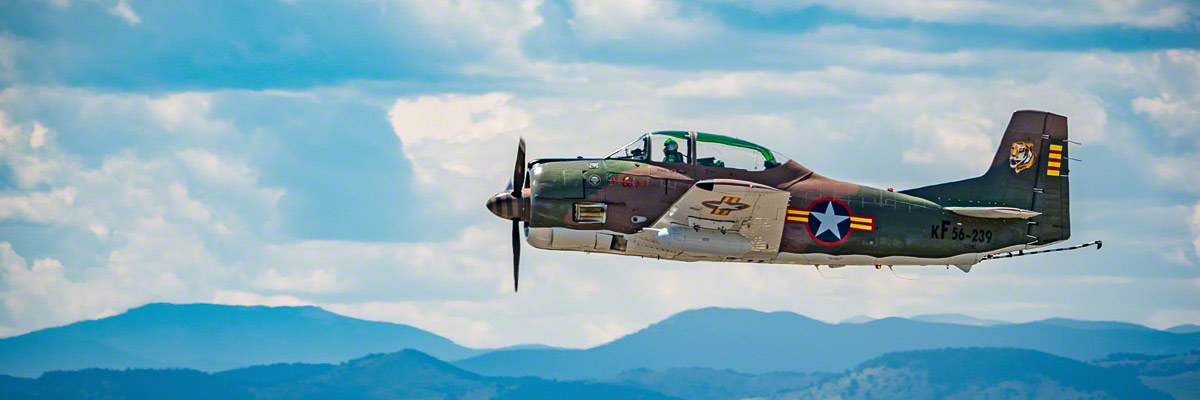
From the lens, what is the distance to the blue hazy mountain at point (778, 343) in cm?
11388

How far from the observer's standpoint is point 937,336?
424 ft

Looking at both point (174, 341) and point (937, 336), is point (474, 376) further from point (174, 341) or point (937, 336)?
point (937, 336)

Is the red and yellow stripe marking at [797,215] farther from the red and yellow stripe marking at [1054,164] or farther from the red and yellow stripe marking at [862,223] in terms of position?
the red and yellow stripe marking at [1054,164]

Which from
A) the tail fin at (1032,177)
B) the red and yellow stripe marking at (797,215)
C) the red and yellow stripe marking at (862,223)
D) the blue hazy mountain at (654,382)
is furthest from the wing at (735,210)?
the blue hazy mountain at (654,382)

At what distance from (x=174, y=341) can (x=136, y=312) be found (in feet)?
14.5

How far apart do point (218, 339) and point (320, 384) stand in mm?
11642

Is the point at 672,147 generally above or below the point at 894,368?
above

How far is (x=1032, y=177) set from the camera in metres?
39.6

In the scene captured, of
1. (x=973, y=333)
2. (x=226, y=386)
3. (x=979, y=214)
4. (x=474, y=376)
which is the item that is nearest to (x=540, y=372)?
(x=474, y=376)

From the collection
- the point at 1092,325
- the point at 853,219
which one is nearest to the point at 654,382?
the point at 1092,325

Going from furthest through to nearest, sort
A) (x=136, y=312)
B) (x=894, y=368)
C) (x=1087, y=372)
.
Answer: (x=136, y=312), (x=894, y=368), (x=1087, y=372)

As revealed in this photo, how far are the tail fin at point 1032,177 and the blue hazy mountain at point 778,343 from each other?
67849mm

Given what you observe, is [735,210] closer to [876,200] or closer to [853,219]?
[853,219]

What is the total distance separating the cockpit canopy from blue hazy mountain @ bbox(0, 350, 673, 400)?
76.3 meters
